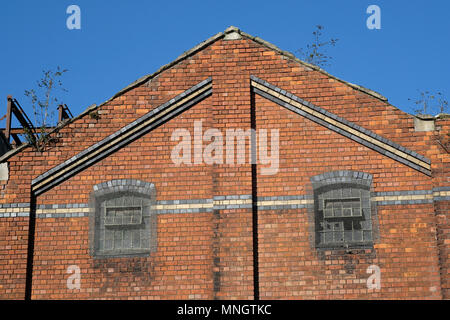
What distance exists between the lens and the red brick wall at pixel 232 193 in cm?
1363

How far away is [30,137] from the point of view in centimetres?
1448

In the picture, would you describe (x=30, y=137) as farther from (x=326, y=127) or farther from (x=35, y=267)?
(x=326, y=127)

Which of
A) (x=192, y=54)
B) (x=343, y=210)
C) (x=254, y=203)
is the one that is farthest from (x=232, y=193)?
(x=192, y=54)

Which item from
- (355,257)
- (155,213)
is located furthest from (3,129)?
(355,257)

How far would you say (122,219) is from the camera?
46.9 feet

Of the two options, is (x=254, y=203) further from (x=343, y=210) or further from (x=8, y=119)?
(x=8, y=119)

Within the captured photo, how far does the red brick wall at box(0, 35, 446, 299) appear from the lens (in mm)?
13633

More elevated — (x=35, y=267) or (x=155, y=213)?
(x=155, y=213)

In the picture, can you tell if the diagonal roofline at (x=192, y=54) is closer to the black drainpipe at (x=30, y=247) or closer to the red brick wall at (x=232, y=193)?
the red brick wall at (x=232, y=193)

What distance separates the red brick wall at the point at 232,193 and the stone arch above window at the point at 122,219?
0.16 metres
